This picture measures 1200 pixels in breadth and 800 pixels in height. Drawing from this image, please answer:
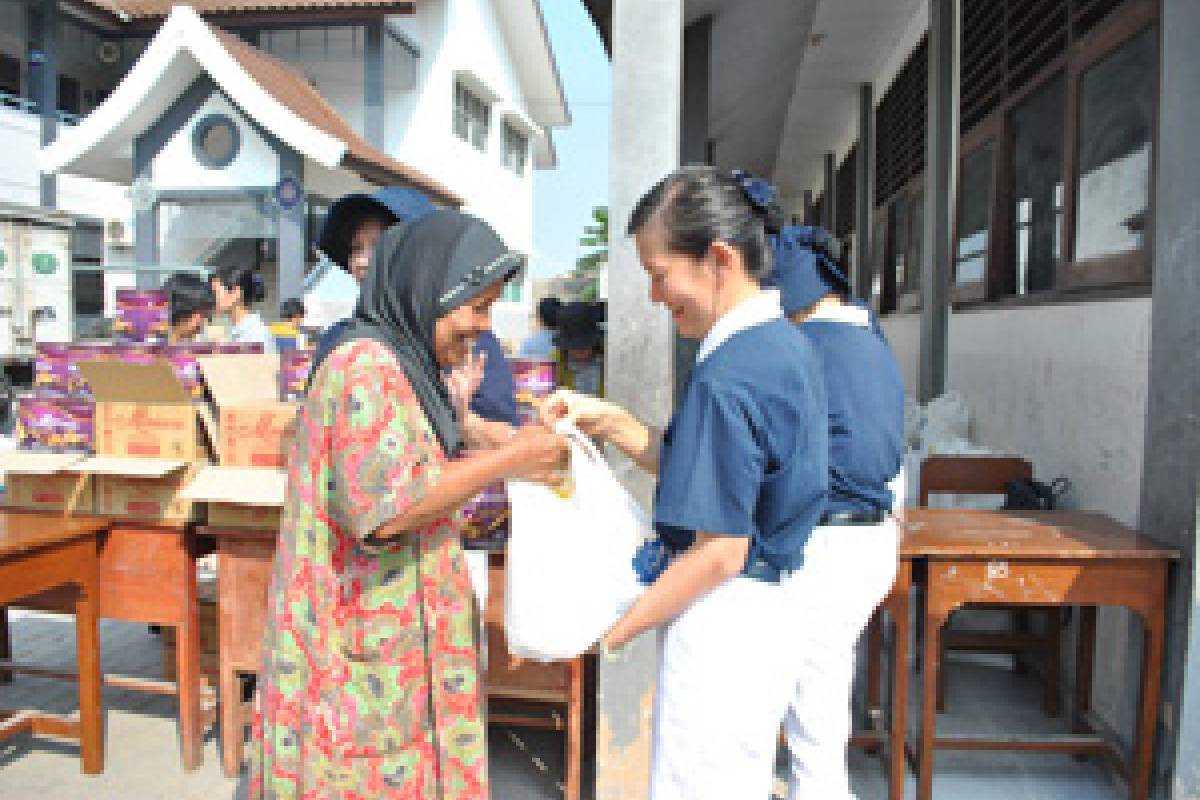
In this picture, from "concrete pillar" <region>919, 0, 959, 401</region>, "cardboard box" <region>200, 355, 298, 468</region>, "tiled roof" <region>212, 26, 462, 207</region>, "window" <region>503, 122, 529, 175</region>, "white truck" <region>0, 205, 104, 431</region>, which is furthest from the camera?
"window" <region>503, 122, 529, 175</region>

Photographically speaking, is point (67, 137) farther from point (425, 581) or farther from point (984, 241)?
point (425, 581)

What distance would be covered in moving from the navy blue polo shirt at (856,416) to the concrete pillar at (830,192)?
10474 mm

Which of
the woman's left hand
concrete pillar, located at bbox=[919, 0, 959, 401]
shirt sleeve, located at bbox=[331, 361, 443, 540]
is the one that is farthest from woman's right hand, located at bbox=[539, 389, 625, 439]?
concrete pillar, located at bbox=[919, 0, 959, 401]

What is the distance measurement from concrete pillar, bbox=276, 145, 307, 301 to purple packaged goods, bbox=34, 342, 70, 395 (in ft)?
23.0

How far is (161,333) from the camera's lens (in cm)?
366

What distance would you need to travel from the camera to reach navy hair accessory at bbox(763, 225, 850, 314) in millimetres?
2291

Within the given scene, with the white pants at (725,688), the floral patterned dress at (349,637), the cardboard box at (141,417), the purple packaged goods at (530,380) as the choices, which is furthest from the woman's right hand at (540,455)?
the cardboard box at (141,417)

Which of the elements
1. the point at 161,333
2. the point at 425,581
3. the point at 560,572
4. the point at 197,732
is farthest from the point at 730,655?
the point at 161,333

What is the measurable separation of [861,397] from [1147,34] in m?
2.46

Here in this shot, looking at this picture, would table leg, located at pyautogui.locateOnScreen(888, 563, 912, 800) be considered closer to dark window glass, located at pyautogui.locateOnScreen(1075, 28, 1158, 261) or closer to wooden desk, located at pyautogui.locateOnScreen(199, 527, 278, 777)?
dark window glass, located at pyautogui.locateOnScreen(1075, 28, 1158, 261)

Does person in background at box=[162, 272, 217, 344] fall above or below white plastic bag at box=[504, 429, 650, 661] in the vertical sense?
above

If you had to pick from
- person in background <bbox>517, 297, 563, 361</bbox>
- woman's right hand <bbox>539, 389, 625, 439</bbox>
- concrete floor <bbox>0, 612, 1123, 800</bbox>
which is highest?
person in background <bbox>517, 297, 563, 361</bbox>

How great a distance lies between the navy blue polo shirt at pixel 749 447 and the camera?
1.38 meters

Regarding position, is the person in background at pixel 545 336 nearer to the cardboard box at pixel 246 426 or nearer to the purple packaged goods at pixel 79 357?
the cardboard box at pixel 246 426
